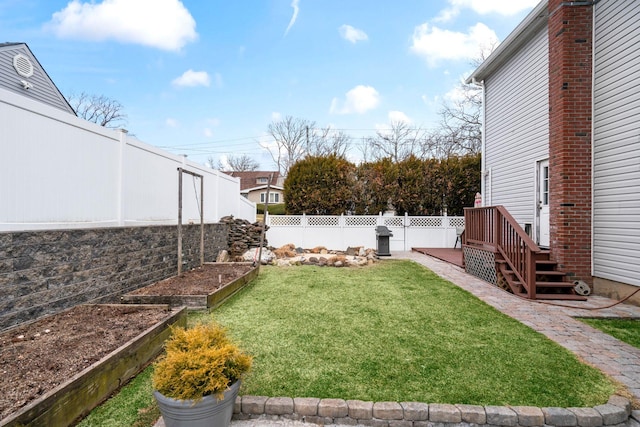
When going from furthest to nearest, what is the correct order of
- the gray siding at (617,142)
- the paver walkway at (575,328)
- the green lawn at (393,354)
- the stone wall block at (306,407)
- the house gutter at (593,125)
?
the house gutter at (593,125) → the gray siding at (617,142) → the paver walkway at (575,328) → the green lawn at (393,354) → the stone wall block at (306,407)

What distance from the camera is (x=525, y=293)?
18.0 feet

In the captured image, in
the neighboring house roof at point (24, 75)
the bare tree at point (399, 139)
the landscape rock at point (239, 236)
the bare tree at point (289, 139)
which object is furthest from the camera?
the bare tree at point (289, 139)

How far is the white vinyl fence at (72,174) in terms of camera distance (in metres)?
3.02

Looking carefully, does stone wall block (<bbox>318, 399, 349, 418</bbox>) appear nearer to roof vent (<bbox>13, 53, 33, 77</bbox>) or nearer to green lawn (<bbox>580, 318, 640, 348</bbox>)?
green lawn (<bbox>580, 318, 640, 348</bbox>)

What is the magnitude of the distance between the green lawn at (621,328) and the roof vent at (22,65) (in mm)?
14380

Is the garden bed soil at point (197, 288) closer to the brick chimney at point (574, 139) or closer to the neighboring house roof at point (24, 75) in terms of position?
the brick chimney at point (574, 139)

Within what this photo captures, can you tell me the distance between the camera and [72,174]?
12.4ft

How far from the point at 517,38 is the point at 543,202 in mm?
3779

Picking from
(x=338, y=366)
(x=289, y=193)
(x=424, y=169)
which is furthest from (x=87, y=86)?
(x=338, y=366)

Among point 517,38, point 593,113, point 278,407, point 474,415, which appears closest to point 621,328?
point 474,415

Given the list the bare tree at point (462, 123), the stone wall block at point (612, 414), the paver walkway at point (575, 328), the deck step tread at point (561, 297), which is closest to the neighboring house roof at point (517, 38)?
the deck step tread at point (561, 297)

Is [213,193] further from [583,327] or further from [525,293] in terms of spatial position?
[583,327]

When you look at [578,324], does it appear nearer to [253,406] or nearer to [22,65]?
[253,406]

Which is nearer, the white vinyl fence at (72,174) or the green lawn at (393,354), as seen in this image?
the green lawn at (393,354)
